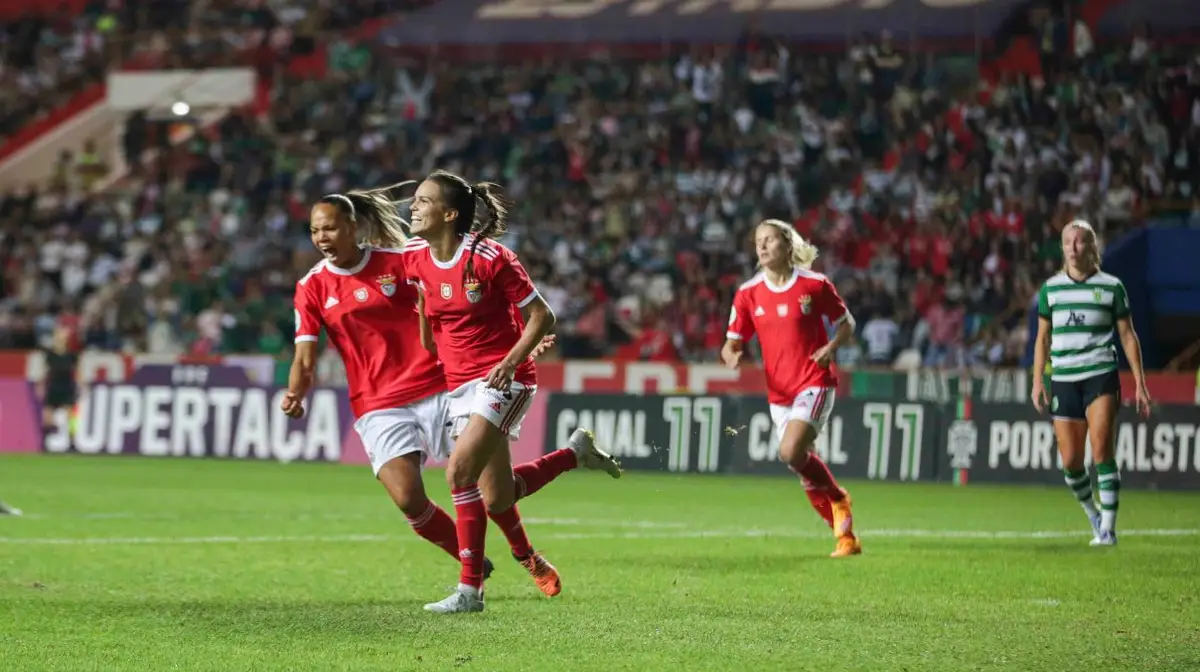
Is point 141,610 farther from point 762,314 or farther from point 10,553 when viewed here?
point 762,314

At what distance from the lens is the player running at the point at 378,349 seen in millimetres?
9383

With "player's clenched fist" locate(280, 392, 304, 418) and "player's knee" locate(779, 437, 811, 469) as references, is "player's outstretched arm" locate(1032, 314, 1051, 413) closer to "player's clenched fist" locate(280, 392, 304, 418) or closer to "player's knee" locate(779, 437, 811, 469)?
"player's knee" locate(779, 437, 811, 469)

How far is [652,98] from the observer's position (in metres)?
31.6

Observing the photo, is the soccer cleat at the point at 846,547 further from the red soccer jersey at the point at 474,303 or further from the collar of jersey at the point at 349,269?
the collar of jersey at the point at 349,269

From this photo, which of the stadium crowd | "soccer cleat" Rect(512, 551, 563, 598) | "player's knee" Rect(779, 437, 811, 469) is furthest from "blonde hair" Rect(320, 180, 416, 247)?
the stadium crowd

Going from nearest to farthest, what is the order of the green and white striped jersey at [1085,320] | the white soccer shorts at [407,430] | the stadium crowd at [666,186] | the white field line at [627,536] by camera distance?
the white soccer shorts at [407,430] → the green and white striped jersey at [1085,320] → the white field line at [627,536] → the stadium crowd at [666,186]

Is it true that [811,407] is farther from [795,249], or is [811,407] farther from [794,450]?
[795,249]

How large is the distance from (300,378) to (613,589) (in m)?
2.12

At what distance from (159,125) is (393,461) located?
29.5 metres

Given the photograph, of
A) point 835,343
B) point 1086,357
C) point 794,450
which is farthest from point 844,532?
point 1086,357

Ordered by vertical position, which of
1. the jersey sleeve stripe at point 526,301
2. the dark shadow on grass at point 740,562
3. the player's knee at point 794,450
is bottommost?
the dark shadow on grass at point 740,562

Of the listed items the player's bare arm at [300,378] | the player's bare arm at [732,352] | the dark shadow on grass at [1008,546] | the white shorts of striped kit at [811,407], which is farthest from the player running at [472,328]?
the dark shadow on grass at [1008,546]

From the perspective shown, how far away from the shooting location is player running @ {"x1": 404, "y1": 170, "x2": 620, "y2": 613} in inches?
354

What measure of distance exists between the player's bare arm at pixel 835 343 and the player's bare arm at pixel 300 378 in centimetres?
414
